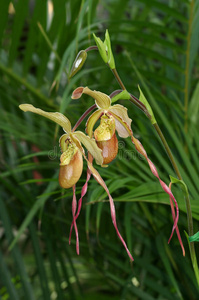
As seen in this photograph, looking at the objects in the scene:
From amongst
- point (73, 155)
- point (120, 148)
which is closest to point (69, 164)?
point (73, 155)

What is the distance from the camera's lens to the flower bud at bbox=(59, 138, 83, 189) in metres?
0.20

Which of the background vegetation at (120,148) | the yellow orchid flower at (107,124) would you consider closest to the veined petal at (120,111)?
the yellow orchid flower at (107,124)

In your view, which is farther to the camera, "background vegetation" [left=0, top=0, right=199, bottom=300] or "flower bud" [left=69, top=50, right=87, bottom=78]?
"background vegetation" [left=0, top=0, right=199, bottom=300]

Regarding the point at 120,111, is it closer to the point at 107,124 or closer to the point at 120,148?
the point at 107,124

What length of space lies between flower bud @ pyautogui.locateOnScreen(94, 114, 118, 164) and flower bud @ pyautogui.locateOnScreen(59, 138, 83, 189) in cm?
1

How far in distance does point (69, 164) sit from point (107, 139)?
0.02 metres

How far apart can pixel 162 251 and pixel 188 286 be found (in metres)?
0.11

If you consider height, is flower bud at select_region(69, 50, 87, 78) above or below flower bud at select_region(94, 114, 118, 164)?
above

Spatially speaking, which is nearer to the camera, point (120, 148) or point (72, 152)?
point (72, 152)

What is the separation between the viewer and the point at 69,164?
0.68ft

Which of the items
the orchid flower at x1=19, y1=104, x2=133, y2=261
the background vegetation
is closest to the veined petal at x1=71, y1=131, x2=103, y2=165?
the orchid flower at x1=19, y1=104, x2=133, y2=261

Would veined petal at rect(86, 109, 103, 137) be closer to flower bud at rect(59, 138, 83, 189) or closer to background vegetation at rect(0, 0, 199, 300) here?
flower bud at rect(59, 138, 83, 189)

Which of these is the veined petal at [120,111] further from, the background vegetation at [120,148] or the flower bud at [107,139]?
the background vegetation at [120,148]

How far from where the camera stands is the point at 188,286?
525 millimetres
